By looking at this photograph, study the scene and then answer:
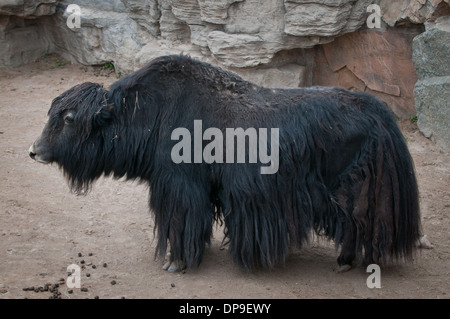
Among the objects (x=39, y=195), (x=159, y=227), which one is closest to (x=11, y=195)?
(x=39, y=195)

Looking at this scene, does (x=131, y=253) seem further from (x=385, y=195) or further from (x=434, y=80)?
(x=434, y=80)

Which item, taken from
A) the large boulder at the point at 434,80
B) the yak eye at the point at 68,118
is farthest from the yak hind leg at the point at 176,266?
the large boulder at the point at 434,80

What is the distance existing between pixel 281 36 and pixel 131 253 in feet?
12.2

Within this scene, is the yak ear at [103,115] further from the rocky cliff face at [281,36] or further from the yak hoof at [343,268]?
the rocky cliff face at [281,36]

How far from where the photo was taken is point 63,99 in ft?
16.2

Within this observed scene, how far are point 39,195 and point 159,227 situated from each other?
201 centimetres

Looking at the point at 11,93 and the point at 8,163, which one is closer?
the point at 8,163

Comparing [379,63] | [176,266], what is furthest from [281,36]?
[176,266]

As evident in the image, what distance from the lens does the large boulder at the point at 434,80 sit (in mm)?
6871

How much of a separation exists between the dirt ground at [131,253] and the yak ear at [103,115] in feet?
2.63

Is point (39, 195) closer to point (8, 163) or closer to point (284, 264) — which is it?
point (8, 163)

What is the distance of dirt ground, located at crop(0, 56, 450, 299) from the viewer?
463 cm

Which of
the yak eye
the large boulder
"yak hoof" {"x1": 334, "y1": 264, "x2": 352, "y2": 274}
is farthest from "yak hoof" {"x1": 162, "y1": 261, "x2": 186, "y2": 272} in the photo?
the large boulder

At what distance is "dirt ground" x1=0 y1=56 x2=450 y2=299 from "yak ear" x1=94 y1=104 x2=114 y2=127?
80 cm
